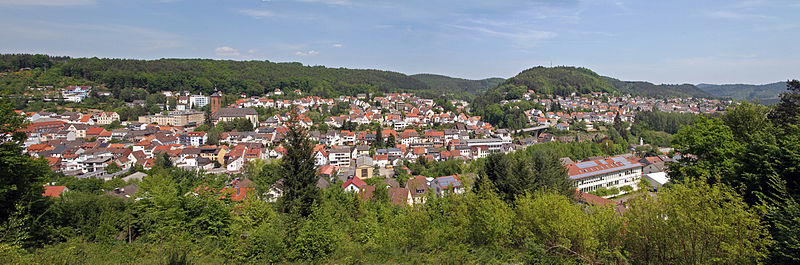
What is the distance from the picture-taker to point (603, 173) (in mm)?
31609

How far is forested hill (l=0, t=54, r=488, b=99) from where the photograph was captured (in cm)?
6850

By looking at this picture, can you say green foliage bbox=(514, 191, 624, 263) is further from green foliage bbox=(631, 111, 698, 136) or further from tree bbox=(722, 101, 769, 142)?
green foliage bbox=(631, 111, 698, 136)

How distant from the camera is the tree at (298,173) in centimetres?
1117

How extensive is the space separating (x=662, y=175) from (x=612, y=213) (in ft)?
103

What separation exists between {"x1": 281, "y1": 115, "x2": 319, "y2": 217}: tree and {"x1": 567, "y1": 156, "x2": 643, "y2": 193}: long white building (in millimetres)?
23410

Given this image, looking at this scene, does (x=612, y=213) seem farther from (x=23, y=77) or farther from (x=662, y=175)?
(x=23, y=77)

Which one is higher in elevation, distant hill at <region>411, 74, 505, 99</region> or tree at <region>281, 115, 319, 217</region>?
distant hill at <region>411, 74, 505, 99</region>

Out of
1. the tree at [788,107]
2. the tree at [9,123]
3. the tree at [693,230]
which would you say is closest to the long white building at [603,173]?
the tree at [788,107]

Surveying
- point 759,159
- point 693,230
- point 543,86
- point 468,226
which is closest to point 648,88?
point 543,86

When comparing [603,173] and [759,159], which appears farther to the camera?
[603,173]

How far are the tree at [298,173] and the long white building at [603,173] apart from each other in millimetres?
23410

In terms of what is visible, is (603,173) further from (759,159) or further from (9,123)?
(9,123)

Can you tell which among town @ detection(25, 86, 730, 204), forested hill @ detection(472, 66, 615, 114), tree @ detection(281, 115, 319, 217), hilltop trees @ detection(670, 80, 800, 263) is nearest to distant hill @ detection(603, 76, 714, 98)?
forested hill @ detection(472, 66, 615, 114)

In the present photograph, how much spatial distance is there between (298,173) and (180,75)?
78509mm
